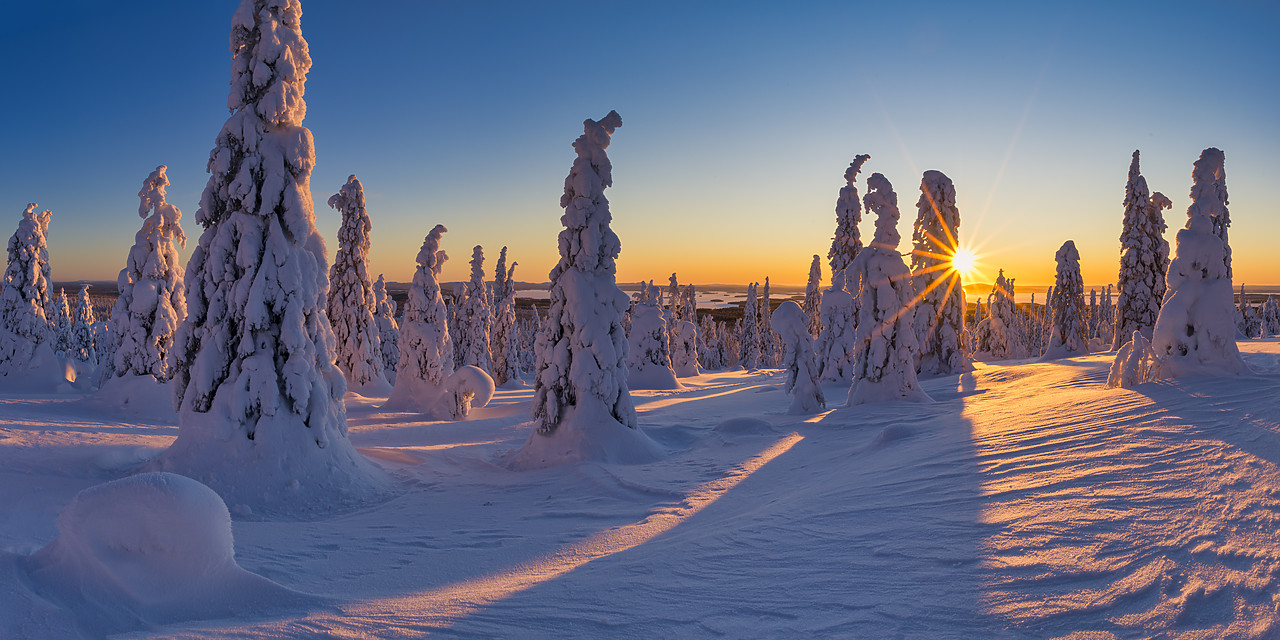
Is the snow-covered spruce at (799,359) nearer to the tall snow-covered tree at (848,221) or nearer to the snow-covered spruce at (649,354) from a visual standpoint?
the tall snow-covered tree at (848,221)

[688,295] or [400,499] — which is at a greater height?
[688,295]

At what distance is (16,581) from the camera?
3396mm

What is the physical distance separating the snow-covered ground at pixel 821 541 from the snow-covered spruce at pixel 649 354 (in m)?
21.1

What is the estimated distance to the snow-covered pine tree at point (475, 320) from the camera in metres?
36.7

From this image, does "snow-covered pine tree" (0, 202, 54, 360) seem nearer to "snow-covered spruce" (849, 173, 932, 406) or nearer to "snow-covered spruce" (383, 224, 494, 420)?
"snow-covered spruce" (383, 224, 494, 420)

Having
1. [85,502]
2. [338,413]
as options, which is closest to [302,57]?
[338,413]

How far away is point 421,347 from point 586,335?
13.4 meters

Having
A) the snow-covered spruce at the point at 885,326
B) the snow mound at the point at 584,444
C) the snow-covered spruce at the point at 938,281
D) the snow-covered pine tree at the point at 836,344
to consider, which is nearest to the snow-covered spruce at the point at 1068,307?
the snow-covered spruce at the point at 938,281

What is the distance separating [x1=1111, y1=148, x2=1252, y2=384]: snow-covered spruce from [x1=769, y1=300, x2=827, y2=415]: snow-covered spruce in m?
6.81

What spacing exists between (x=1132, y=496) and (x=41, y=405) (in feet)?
77.1

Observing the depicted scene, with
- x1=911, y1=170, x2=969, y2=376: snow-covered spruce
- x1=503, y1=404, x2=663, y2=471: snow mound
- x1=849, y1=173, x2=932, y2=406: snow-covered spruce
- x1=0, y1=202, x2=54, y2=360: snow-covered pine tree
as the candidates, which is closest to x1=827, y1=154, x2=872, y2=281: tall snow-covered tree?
x1=911, y1=170, x2=969, y2=376: snow-covered spruce

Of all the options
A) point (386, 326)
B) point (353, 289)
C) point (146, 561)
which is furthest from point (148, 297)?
point (386, 326)

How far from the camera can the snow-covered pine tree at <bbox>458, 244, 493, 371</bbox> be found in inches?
1443

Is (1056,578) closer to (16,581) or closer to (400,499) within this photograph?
(16,581)
